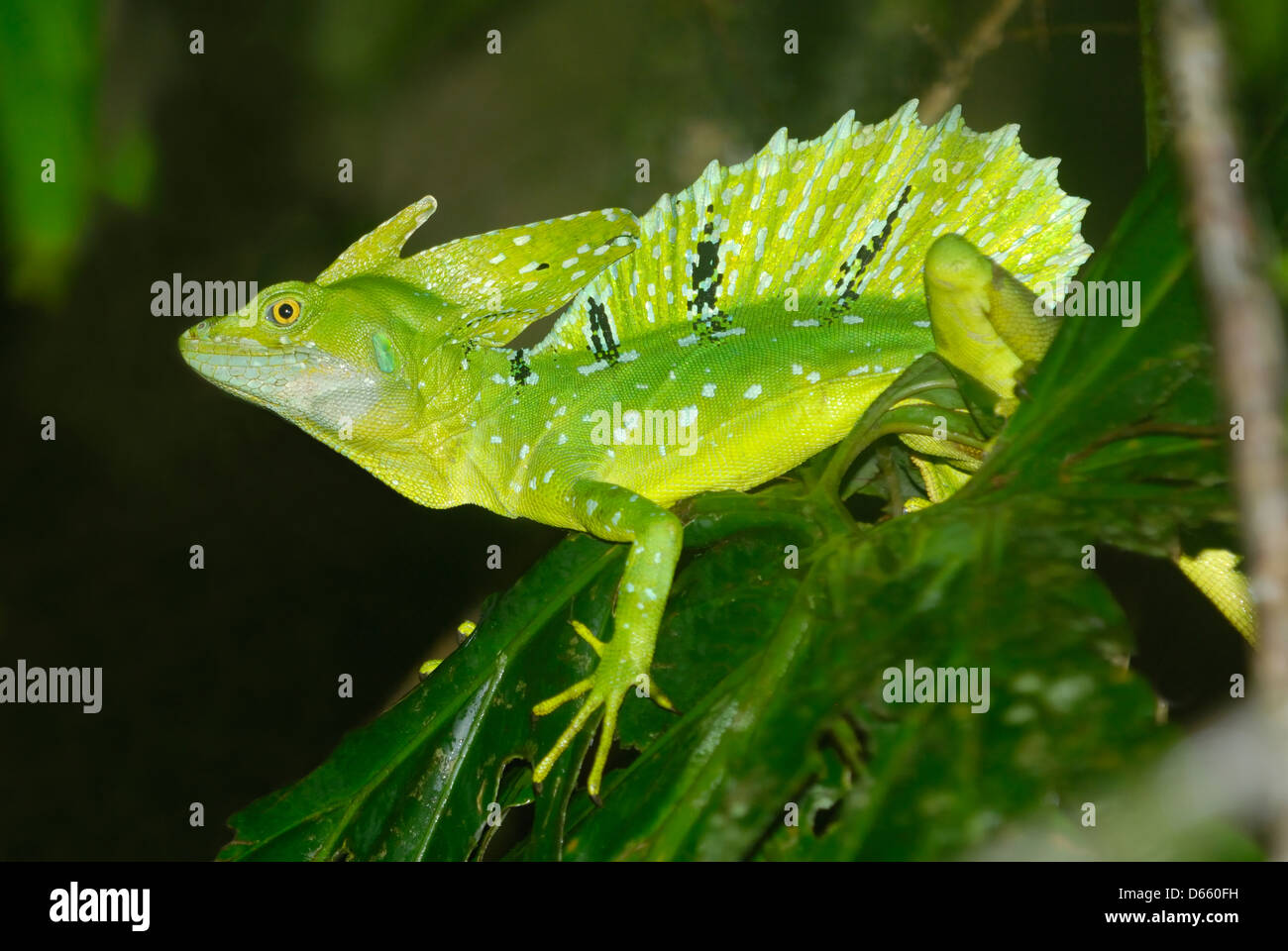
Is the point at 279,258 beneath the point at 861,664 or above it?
above

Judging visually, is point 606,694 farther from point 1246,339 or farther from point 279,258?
point 279,258

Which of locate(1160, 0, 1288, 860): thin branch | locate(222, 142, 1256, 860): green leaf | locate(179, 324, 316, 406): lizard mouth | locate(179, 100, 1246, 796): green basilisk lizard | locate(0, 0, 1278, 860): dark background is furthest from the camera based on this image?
locate(0, 0, 1278, 860): dark background

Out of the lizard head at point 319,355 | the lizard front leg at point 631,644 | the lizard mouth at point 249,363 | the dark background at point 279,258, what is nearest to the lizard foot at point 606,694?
the lizard front leg at point 631,644

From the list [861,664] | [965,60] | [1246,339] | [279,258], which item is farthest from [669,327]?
[279,258]

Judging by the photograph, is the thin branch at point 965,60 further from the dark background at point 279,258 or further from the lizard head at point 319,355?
the lizard head at point 319,355

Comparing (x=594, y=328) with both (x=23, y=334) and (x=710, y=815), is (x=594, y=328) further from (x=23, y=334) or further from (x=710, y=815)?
(x=23, y=334)

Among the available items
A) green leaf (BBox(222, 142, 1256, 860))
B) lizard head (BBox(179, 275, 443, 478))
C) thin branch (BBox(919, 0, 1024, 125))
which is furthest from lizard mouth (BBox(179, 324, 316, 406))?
thin branch (BBox(919, 0, 1024, 125))

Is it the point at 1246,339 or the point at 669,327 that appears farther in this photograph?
the point at 669,327

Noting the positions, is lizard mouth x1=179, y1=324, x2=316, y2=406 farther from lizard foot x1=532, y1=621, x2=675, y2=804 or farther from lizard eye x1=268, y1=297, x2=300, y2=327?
lizard foot x1=532, y1=621, x2=675, y2=804
